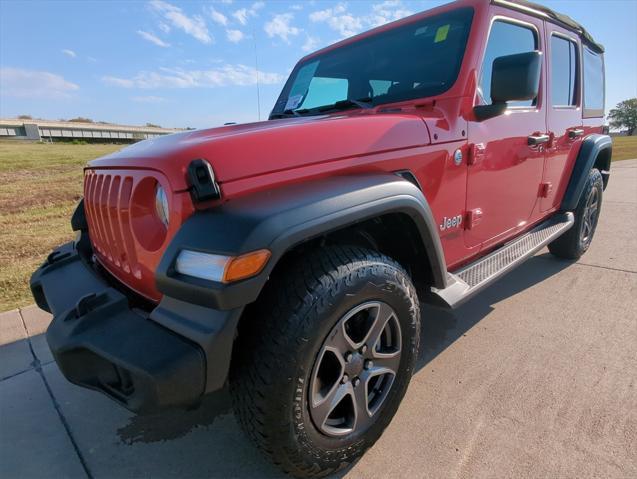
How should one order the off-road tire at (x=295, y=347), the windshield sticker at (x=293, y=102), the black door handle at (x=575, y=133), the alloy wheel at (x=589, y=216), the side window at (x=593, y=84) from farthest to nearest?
the alloy wheel at (x=589, y=216)
the side window at (x=593, y=84)
the black door handle at (x=575, y=133)
the windshield sticker at (x=293, y=102)
the off-road tire at (x=295, y=347)

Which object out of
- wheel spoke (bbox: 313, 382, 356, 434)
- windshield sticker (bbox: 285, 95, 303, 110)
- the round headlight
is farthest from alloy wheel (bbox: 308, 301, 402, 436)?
windshield sticker (bbox: 285, 95, 303, 110)

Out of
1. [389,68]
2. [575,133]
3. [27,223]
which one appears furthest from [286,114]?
[27,223]

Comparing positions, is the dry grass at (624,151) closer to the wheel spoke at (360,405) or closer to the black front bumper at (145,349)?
the wheel spoke at (360,405)

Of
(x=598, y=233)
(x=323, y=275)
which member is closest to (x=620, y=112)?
(x=598, y=233)

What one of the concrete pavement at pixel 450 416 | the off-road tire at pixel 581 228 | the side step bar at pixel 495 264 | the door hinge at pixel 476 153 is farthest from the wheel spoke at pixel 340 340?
the off-road tire at pixel 581 228

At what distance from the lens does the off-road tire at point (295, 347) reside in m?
1.35

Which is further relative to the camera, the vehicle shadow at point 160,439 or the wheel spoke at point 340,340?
the vehicle shadow at point 160,439

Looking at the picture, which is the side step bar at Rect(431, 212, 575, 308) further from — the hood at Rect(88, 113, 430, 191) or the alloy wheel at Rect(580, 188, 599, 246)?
the hood at Rect(88, 113, 430, 191)

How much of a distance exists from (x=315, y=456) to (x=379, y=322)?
571 millimetres

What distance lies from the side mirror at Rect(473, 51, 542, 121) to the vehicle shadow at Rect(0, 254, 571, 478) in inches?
61.9

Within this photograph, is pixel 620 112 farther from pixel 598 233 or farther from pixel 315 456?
pixel 315 456

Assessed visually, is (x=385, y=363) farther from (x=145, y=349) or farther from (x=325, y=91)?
(x=325, y=91)

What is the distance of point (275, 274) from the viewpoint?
1497 mm

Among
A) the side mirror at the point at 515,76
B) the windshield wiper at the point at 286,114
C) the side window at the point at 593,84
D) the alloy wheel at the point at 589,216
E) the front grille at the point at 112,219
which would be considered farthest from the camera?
the alloy wheel at the point at 589,216
